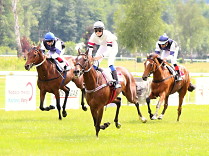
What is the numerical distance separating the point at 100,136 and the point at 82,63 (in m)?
1.83

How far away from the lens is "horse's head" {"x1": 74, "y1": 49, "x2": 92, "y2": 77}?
41.7ft

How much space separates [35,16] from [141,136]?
296 ft

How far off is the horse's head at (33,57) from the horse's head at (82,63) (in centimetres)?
408

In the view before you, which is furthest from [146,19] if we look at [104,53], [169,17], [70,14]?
[169,17]

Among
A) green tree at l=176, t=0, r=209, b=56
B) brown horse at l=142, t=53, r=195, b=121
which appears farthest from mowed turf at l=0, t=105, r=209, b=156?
green tree at l=176, t=0, r=209, b=56

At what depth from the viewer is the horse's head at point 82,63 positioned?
41.7ft

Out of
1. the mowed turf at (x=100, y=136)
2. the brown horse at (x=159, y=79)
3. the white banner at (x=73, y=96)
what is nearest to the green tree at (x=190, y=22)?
the white banner at (x=73, y=96)

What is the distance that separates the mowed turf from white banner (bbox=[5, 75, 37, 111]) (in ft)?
1.53

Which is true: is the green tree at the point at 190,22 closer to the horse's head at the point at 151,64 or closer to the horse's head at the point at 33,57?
the horse's head at the point at 151,64

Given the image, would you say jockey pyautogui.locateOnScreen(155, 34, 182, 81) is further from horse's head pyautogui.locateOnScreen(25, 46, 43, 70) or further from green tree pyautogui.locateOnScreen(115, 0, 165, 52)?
green tree pyautogui.locateOnScreen(115, 0, 165, 52)

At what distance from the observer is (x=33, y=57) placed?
17109 mm

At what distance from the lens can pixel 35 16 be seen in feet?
338

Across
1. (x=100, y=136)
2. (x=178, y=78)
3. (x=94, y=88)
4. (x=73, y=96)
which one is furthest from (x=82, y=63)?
(x=73, y=96)

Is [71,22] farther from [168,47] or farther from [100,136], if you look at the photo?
[100,136]
